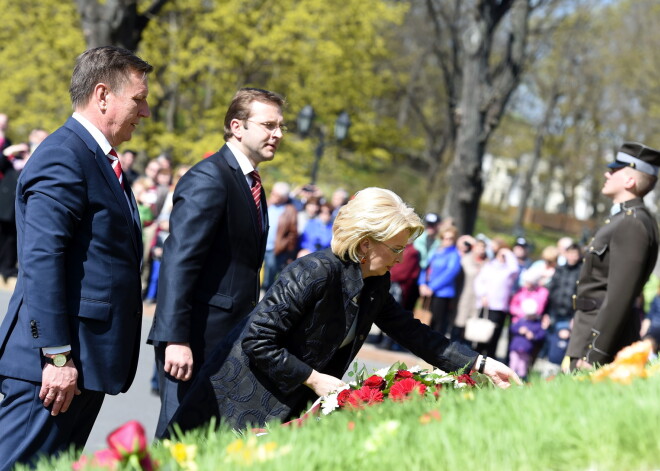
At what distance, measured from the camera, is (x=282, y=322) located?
3912 millimetres

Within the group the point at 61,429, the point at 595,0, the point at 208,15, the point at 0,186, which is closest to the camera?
the point at 61,429

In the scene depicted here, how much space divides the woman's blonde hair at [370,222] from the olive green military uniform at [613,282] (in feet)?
6.28

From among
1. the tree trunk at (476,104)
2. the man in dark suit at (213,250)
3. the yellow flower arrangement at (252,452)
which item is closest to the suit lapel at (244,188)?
the man in dark suit at (213,250)

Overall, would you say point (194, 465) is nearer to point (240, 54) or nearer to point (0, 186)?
point (0, 186)

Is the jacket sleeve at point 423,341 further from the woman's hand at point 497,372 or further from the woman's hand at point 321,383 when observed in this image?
the woman's hand at point 321,383

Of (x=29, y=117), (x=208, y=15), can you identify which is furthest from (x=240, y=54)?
(x=29, y=117)

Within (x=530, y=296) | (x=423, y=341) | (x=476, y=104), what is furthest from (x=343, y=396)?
(x=476, y=104)

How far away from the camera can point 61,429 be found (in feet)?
12.8

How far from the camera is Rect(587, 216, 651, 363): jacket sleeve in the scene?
542 centimetres

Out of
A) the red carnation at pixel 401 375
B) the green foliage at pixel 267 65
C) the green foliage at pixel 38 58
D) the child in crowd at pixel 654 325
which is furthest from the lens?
the green foliage at pixel 38 58

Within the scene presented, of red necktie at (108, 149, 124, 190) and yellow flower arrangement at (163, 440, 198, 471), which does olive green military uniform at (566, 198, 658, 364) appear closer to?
red necktie at (108, 149, 124, 190)

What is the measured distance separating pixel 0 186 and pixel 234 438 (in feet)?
38.0

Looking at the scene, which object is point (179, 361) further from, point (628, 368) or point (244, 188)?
point (628, 368)

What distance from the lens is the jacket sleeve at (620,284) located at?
5.42 metres
